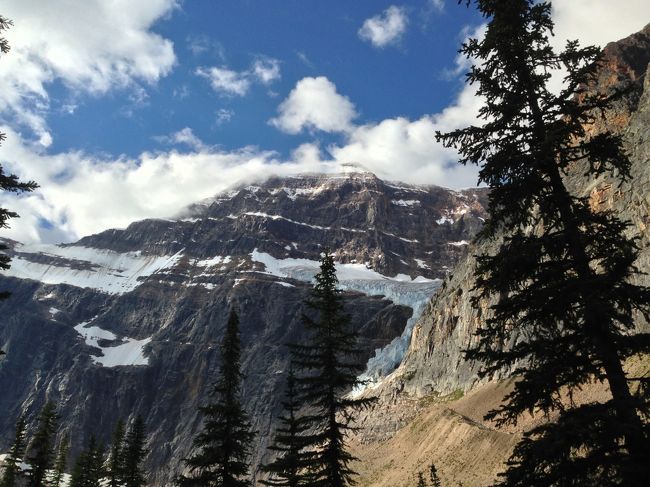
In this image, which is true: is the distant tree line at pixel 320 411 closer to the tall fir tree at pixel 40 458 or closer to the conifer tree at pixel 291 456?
the conifer tree at pixel 291 456

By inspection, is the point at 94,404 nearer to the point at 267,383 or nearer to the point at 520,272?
the point at 267,383

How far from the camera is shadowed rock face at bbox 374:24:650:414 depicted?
64.9m

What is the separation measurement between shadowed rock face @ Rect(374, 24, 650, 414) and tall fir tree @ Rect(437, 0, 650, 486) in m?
58.9

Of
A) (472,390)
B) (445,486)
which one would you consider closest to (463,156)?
(445,486)

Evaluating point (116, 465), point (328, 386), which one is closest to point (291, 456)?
point (328, 386)

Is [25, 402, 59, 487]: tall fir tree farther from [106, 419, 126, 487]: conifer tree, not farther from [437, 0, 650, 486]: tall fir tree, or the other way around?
[437, 0, 650, 486]: tall fir tree

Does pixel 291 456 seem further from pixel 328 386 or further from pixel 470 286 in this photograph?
pixel 470 286

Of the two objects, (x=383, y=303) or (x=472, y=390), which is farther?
(x=383, y=303)

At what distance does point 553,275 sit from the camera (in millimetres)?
8891

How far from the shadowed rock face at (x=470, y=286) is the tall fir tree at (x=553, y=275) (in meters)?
58.9

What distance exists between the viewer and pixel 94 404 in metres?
178

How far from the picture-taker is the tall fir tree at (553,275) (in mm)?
7559

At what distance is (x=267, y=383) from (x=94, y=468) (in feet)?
361

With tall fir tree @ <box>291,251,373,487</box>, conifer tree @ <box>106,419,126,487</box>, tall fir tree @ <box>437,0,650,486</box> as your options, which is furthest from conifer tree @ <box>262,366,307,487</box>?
conifer tree @ <box>106,419,126,487</box>
